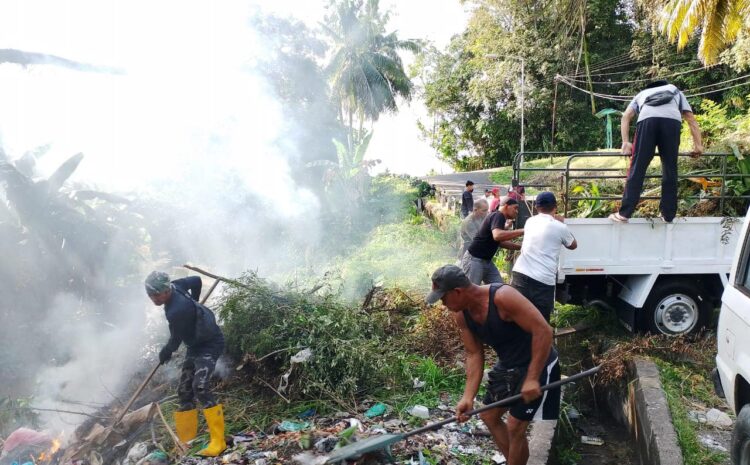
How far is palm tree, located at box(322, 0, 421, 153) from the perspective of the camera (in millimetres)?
25859

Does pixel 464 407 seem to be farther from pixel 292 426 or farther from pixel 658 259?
pixel 658 259

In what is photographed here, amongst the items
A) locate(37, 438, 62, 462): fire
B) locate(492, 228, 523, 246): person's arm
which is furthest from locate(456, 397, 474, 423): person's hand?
locate(37, 438, 62, 462): fire

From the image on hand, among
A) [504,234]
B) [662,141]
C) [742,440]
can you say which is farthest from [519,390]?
[662,141]

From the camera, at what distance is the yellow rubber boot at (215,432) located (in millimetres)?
4141

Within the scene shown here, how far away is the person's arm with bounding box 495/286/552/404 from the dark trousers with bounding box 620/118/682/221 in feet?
9.20

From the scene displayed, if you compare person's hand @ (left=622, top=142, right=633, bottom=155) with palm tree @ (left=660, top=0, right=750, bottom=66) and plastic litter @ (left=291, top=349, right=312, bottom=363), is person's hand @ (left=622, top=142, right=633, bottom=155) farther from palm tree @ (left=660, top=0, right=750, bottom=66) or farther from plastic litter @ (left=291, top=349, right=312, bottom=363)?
palm tree @ (left=660, top=0, right=750, bottom=66)

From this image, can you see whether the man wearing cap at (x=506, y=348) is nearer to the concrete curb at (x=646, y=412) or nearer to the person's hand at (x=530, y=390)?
the person's hand at (x=530, y=390)

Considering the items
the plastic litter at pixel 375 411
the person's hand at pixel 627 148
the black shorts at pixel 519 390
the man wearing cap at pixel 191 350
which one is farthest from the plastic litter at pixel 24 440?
the person's hand at pixel 627 148

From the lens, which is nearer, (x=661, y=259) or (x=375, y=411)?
(x=375, y=411)

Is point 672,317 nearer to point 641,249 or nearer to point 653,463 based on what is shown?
point 641,249

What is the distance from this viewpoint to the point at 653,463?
149 inches

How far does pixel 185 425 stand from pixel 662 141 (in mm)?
5055

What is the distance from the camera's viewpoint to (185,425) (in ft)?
14.8

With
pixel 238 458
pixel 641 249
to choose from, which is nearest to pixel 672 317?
pixel 641 249
